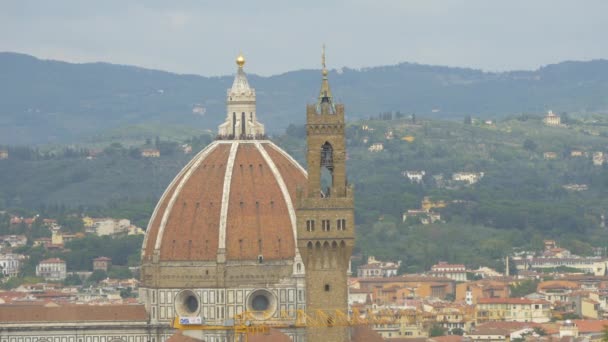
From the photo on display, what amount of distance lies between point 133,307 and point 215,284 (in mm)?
4516

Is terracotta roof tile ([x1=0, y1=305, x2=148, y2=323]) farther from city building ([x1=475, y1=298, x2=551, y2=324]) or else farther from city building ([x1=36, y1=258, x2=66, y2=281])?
city building ([x1=36, y1=258, x2=66, y2=281])

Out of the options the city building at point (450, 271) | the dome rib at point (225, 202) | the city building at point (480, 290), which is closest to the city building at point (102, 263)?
the city building at point (450, 271)

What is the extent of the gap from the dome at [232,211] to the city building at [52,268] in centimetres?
9513

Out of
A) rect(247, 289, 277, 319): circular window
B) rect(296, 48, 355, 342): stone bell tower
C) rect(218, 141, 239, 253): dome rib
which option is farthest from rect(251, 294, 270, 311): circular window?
rect(296, 48, 355, 342): stone bell tower

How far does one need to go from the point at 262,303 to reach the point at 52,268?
331 ft

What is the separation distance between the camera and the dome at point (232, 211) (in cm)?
9144

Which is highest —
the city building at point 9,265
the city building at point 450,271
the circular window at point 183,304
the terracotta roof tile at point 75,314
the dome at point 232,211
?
the dome at point 232,211

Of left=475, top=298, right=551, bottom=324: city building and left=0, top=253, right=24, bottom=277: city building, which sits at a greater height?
left=475, top=298, right=551, bottom=324: city building

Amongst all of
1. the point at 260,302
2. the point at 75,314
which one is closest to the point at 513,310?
the point at 75,314

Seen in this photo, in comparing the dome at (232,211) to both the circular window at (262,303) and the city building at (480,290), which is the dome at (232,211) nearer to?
the circular window at (262,303)

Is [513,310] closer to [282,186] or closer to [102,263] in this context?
[102,263]

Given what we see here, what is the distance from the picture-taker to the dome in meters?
91.4

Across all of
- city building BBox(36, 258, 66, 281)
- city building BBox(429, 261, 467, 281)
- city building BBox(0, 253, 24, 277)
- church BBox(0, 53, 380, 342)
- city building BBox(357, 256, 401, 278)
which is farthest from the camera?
city building BBox(0, 253, 24, 277)

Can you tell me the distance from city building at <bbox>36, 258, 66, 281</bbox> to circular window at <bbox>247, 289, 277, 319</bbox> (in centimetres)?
9741
